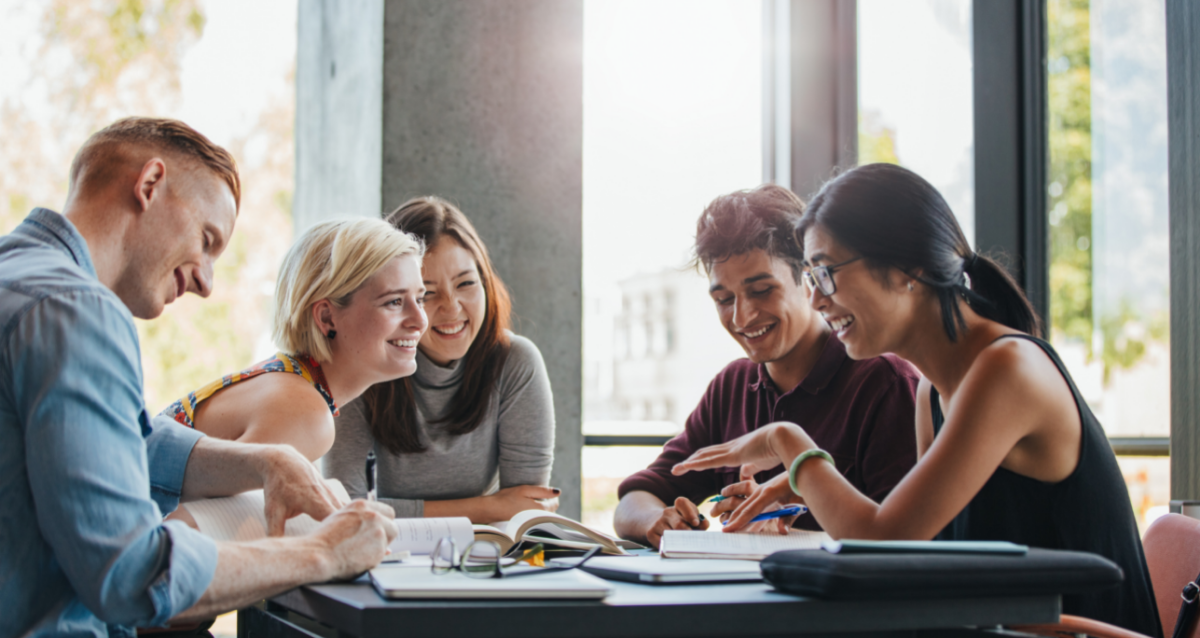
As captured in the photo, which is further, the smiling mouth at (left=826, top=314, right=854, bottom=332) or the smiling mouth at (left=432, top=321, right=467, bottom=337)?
the smiling mouth at (left=432, top=321, right=467, bottom=337)

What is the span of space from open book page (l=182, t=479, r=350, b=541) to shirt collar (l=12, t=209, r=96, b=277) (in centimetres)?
40

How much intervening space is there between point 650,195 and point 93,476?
10.3 ft

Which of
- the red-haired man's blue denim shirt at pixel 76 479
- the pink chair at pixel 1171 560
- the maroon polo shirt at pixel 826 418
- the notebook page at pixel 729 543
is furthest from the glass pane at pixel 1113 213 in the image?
the red-haired man's blue denim shirt at pixel 76 479

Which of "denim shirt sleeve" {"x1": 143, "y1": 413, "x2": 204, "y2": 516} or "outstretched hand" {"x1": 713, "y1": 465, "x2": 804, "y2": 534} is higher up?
"denim shirt sleeve" {"x1": 143, "y1": 413, "x2": 204, "y2": 516}

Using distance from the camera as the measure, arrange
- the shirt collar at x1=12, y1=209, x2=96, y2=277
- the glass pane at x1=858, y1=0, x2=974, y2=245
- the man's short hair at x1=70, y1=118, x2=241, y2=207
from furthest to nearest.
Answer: the glass pane at x1=858, y1=0, x2=974, y2=245 < the man's short hair at x1=70, y1=118, x2=241, y2=207 < the shirt collar at x1=12, y1=209, x2=96, y2=277

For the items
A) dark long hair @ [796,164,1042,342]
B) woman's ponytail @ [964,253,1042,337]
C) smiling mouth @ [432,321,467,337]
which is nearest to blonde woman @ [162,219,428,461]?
smiling mouth @ [432,321,467,337]

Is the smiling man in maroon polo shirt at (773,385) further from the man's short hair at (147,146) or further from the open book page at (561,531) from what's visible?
the man's short hair at (147,146)

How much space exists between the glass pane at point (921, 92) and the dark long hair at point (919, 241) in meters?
1.96

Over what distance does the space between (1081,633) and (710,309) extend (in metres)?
2.76

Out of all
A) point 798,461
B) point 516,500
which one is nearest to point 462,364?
point 516,500

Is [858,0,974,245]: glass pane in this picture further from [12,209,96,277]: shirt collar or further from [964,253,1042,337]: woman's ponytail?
[12,209,96,277]: shirt collar

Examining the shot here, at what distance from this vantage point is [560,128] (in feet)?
11.1

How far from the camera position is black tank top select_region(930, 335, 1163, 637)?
1.44m

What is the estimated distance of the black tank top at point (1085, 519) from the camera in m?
1.44
